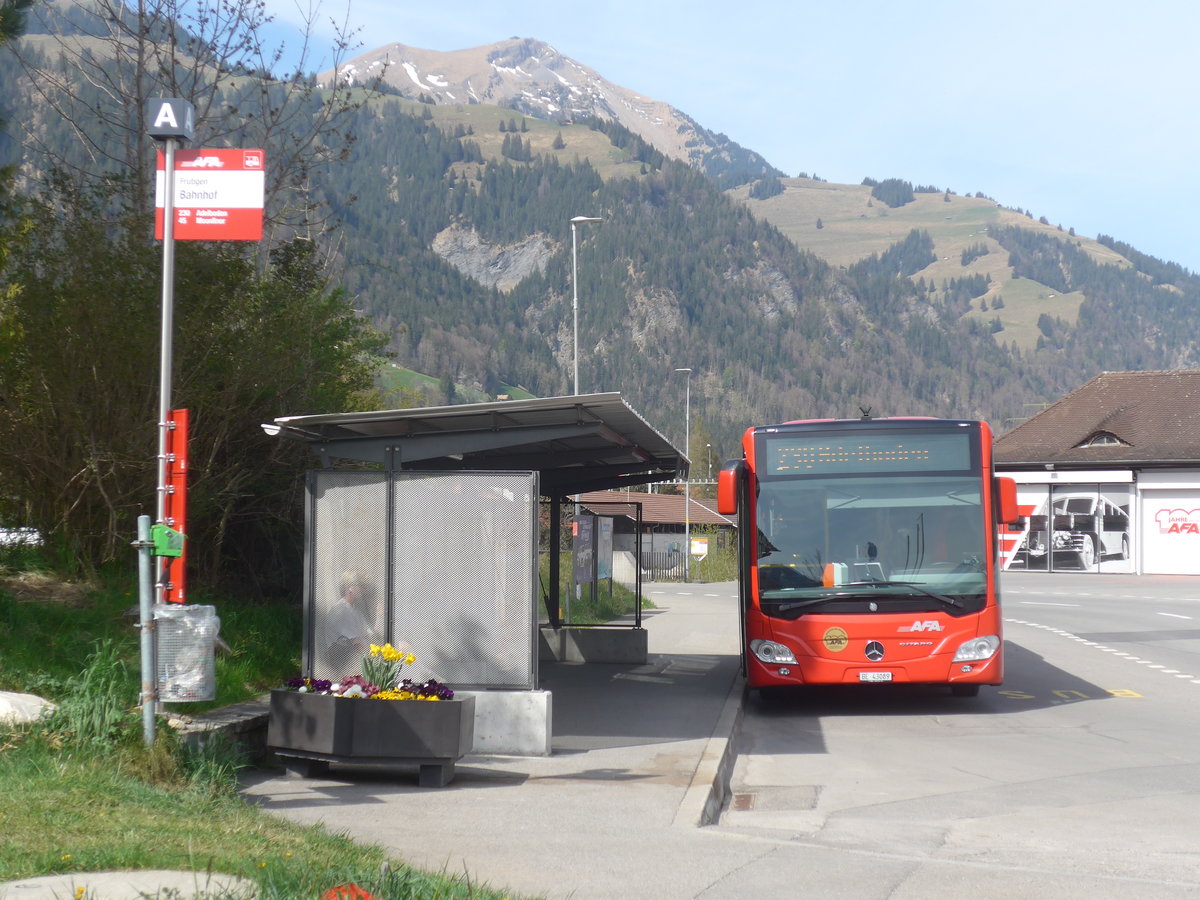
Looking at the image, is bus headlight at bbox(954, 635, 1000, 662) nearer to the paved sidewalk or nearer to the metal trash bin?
the paved sidewalk

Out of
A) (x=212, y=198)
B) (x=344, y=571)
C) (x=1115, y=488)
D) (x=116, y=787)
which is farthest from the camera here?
(x=1115, y=488)

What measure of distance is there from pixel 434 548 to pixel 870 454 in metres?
5.42

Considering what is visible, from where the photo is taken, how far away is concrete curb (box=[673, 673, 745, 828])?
768cm

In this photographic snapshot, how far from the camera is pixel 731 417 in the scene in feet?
617

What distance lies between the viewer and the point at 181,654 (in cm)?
759

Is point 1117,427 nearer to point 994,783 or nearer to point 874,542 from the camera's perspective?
point 874,542

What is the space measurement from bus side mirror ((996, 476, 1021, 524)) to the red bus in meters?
0.02

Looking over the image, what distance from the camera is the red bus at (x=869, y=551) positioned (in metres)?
12.9

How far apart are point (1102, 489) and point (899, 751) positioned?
4585 centimetres

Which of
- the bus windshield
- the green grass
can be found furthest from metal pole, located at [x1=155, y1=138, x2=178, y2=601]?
the bus windshield

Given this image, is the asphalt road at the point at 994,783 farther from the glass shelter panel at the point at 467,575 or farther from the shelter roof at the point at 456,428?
the shelter roof at the point at 456,428

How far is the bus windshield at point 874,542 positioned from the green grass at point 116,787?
531 centimetres

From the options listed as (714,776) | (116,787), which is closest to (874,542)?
(714,776)

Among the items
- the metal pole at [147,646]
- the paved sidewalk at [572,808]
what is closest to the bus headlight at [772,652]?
the paved sidewalk at [572,808]
